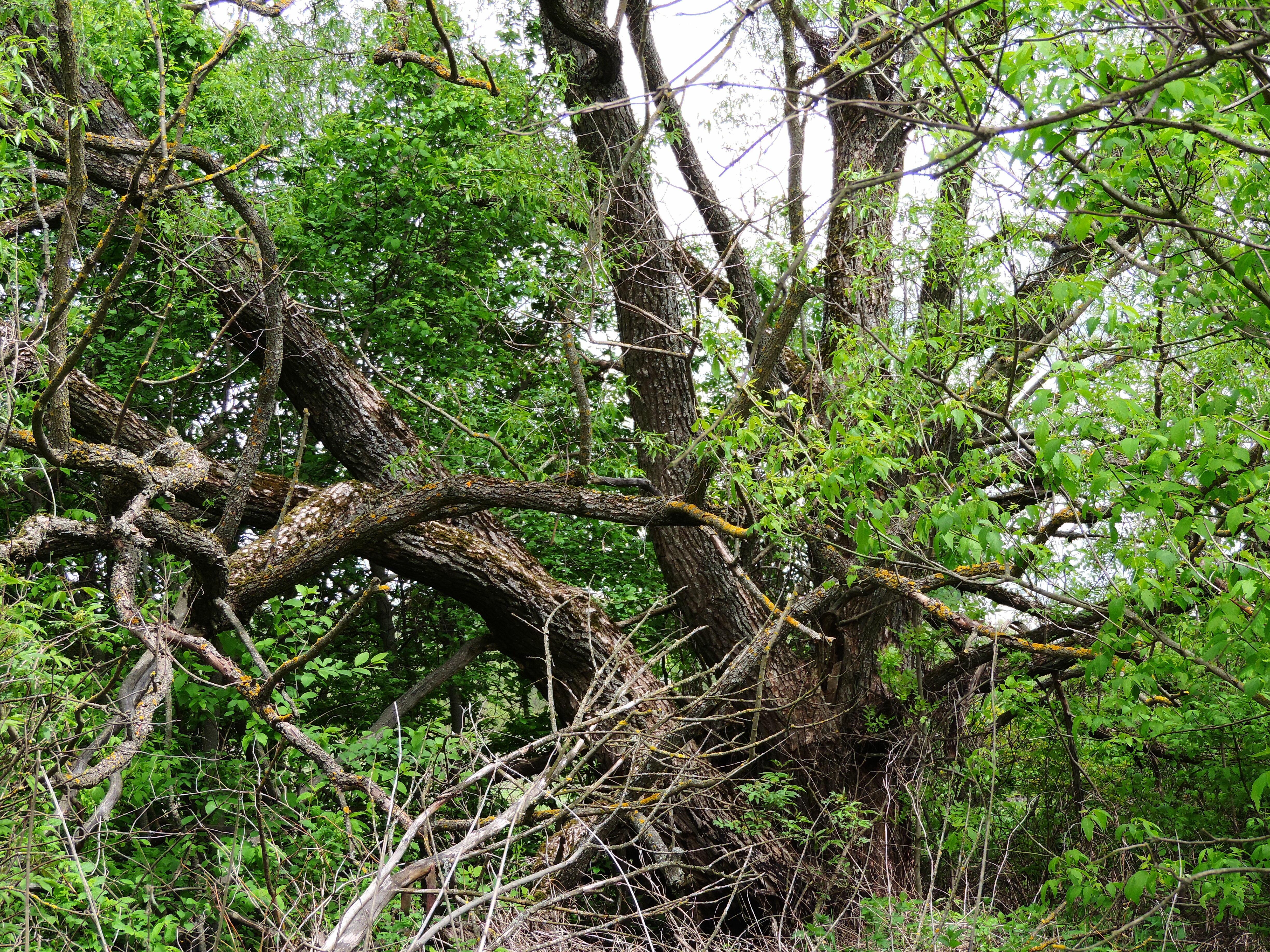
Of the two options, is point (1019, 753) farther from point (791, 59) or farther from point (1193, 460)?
point (791, 59)

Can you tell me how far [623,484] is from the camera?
6508mm

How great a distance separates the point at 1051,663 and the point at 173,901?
5.33 meters

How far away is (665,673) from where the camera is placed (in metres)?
6.68

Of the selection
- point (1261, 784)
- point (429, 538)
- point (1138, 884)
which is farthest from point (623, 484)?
point (1261, 784)

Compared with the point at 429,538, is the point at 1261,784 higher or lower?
lower

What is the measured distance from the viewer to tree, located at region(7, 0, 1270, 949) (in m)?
3.20

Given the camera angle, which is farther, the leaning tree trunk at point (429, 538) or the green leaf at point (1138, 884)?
the leaning tree trunk at point (429, 538)

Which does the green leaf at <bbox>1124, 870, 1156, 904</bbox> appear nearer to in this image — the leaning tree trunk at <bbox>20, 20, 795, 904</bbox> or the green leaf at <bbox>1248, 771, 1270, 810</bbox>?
the green leaf at <bbox>1248, 771, 1270, 810</bbox>

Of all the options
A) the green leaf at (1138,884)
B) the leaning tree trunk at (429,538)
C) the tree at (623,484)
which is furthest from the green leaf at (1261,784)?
the leaning tree trunk at (429,538)

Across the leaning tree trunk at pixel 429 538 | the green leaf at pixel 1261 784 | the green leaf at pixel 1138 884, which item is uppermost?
the leaning tree trunk at pixel 429 538

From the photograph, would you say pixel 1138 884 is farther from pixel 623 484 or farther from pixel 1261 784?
pixel 623 484

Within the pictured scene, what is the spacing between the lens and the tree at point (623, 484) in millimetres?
3201

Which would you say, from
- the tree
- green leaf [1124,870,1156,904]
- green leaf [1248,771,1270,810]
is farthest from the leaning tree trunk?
green leaf [1248,771,1270,810]

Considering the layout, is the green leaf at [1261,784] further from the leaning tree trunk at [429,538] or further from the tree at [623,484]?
the leaning tree trunk at [429,538]
